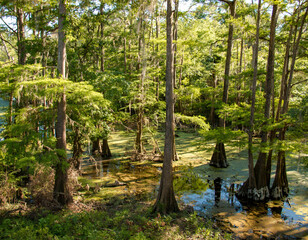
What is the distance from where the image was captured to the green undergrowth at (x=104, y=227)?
6.32 m

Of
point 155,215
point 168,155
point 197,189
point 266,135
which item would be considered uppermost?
point 266,135

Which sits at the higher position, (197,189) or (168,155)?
(168,155)

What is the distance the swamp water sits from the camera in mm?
8461

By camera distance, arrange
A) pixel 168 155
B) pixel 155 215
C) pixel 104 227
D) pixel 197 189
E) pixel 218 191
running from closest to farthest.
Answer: pixel 104 227 → pixel 155 215 → pixel 168 155 → pixel 218 191 → pixel 197 189

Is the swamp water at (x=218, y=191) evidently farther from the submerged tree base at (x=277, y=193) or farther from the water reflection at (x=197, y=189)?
the submerged tree base at (x=277, y=193)

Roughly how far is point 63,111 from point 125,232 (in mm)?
4976

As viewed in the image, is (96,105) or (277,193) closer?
(96,105)

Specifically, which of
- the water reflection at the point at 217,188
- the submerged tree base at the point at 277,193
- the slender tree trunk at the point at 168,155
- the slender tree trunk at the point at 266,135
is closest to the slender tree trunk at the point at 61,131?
the slender tree trunk at the point at 168,155

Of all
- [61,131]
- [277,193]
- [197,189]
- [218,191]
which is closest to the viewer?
[61,131]

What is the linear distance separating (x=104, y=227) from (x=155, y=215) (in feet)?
6.21

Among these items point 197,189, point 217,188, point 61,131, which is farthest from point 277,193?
point 61,131

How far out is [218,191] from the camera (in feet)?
37.9

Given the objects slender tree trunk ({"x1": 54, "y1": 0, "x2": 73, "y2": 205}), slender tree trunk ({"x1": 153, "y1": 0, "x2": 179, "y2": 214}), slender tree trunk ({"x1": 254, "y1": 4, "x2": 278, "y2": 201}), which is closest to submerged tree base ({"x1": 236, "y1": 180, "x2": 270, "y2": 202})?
slender tree trunk ({"x1": 254, "y1": 4, "x2": 278, "y2": 201})

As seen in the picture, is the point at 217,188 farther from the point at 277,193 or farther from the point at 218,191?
the point at 277,193
